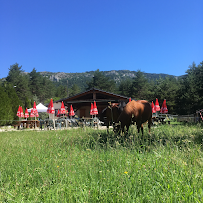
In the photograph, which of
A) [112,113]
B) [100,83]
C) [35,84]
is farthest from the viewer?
[35,84]

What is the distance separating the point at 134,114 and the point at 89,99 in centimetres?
1805

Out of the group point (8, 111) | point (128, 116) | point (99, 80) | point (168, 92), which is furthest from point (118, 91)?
point (128, 116)

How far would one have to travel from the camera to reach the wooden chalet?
70.8 ft

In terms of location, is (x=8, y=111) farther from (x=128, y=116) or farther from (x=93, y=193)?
(x=93, y=193)

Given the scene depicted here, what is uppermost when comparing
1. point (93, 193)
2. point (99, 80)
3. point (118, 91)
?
point (99, 80)

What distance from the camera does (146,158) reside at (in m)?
2.78

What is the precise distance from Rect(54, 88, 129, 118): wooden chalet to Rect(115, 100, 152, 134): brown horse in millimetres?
14888

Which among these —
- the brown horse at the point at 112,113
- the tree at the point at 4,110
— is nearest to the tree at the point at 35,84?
the tree at the point at 4,110

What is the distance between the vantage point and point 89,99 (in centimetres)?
2295

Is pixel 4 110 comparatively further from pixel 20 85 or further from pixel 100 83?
pixel 100 83

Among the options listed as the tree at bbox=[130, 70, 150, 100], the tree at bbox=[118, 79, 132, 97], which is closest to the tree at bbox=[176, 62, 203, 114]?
the tree at bbox=[130, 70, 150, 100]

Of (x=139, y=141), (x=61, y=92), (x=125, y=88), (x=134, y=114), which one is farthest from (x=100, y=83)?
(x=139, y=141)

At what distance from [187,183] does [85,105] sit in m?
24.1

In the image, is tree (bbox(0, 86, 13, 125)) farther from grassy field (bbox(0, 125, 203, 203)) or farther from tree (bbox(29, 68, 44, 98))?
tree (bbox(29, 68, 44, 98))
